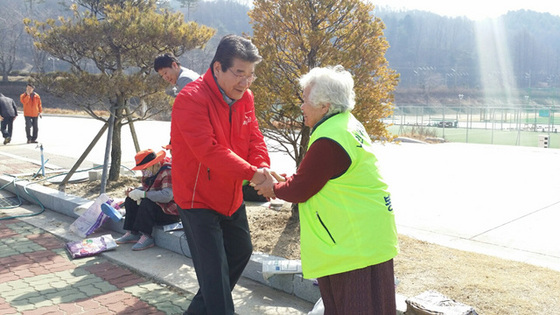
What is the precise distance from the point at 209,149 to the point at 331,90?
2.65 ft

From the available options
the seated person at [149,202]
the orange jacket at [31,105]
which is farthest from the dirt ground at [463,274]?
the orange jacket at [31,105]

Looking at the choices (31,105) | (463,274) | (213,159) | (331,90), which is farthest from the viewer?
(31,105)

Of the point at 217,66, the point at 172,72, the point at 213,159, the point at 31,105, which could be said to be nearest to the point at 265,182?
the point at 213,159

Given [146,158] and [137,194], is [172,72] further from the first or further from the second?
[137,194]

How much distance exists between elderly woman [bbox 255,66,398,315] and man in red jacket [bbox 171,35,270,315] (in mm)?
537

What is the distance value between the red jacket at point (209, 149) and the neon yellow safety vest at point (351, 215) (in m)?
0.62

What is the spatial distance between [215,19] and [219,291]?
146 metres

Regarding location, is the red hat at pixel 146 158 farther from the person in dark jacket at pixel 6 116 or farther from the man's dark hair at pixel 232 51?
the person in dark jacket at pixel 6 116

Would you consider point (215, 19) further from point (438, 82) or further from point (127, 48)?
point (127, 48)

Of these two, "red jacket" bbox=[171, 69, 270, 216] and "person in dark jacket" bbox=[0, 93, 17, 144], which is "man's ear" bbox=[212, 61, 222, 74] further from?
"person in dark jacket" bbox=[0, 93, 17, 144]

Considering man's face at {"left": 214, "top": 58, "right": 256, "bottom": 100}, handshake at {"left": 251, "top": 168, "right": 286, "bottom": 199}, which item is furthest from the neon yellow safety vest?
man's face at {"left": 214, "top": 58, "right": 256, "bottom": 100}

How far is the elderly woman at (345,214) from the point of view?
2635 millimetres

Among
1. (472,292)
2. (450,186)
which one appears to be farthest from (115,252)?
(450,186)

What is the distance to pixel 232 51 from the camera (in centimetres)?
323
